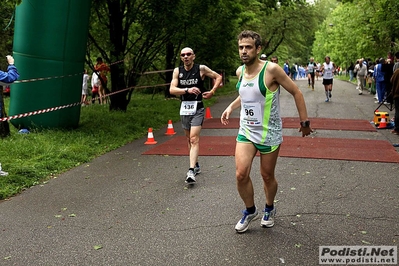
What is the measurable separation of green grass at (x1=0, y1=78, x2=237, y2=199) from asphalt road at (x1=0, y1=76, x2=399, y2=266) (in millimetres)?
366

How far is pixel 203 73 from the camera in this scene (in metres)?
7.50

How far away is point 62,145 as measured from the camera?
9984 millimetres

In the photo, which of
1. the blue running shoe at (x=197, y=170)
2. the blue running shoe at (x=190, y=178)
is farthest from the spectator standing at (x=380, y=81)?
the blue running shoe at (x=190, y=178)

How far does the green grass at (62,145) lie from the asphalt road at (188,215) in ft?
1.20

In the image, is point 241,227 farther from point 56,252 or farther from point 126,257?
point 56,252

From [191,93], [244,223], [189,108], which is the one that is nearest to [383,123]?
[189,108]

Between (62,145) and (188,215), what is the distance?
17.0 feet

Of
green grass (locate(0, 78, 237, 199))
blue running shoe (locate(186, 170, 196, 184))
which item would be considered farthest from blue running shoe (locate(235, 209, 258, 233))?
green grass (locate(0, 78, 237, 199))

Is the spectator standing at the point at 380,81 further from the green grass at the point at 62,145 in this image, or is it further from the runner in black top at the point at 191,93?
the runner in black top at the point at 191,93

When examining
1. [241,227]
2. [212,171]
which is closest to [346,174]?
[212,171]

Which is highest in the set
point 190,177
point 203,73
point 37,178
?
point 203,73

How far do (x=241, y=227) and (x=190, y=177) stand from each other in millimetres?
2281

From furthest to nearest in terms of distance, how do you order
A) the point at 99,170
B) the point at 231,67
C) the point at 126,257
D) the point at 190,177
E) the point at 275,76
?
the point at 231,67 → the point at 99,170 → the point at 190,177 → the point at 275,76 → the point at 126,257

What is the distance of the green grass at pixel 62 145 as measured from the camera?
7.87 metres
